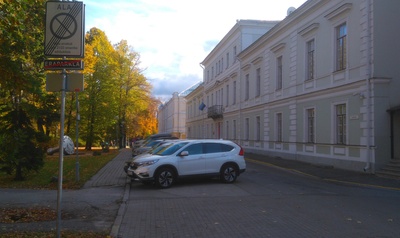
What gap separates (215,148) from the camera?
1521 cm

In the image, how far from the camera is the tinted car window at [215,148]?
1509 centimetres

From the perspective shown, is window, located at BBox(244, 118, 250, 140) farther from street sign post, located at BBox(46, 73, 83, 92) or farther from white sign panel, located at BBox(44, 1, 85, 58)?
white sign panel, located at BBox(44, 1, 85, 58)

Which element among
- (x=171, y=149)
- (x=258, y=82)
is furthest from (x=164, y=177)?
(x=258, y=82)

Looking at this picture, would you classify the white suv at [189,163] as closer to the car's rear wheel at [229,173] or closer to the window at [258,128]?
the car's rear wheel at [229,173]

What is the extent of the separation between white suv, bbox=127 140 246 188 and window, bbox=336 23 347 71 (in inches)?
351

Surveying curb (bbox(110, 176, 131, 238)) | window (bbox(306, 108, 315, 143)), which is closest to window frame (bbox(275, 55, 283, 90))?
window (bbox(306, 108, 315, 143))

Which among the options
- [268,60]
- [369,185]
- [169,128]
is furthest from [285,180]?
[169,128]

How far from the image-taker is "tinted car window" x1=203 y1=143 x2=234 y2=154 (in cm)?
1509

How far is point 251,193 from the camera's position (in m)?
12.8

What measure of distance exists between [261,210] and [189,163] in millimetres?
5192

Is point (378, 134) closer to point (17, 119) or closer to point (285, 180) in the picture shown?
point (285, 180)

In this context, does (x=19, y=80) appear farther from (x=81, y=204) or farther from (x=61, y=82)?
(x=81, y=204)

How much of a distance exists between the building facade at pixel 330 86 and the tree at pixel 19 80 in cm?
1403

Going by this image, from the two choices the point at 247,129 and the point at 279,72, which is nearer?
the point at 279,72
